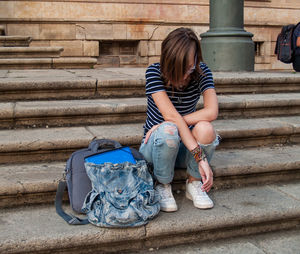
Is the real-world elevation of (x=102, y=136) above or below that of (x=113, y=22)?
below

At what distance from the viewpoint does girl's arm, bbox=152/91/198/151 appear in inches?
103

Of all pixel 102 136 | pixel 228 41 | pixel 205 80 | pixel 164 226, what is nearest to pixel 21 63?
pixel 228 41

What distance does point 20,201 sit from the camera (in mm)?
2713

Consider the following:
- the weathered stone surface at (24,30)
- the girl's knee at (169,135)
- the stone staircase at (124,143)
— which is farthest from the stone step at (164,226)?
the weathered stone surface at (24,30)

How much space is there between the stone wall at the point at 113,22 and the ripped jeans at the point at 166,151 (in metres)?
7.57

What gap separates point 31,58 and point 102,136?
14.4 feet

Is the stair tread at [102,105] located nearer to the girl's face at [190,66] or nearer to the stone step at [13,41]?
the girl's face at [190,66]

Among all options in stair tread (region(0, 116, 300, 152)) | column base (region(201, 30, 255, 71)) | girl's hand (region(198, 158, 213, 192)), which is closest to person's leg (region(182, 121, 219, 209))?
girl's hand (region(198, 158, 213, 192))

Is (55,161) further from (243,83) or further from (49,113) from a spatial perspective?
(243,83)

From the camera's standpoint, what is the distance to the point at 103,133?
11.0ft

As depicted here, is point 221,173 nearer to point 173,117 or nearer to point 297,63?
point 173,117

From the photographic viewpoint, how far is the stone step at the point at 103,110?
11.5 feet

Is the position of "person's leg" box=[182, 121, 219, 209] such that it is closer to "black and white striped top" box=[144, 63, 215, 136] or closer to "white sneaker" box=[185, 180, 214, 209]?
"white sneaker" box=[185, 180, 214, 209]

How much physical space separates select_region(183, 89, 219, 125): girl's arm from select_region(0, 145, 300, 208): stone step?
45 cm
